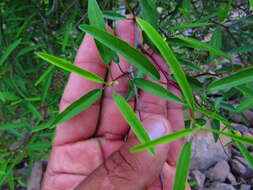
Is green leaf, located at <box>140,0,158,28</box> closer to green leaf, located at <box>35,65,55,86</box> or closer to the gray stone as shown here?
green leaf, located at <box>35,65,55,86</box>

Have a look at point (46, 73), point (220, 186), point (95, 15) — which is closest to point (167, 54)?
point (95, 15)

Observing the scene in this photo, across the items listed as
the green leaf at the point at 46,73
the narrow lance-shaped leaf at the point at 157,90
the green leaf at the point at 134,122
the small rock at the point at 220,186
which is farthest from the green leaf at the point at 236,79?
the small rock at the point at 220,186

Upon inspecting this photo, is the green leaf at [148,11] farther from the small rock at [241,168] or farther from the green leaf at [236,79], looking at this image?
the small rock at [241,168]

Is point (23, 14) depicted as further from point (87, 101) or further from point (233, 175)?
point (233, 175)

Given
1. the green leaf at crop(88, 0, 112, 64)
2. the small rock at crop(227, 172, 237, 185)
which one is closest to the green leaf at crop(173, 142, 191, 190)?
the green leaf at crop(88, 0, 112, 64)

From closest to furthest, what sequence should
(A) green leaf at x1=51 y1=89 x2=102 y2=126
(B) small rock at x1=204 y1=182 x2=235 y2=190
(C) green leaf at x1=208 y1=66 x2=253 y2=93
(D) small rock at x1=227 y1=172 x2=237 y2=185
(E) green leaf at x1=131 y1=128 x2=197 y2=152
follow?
(E) green leaf at x1=131 y1=128 x2=197 y2=152 → (C) green leaf at x1=208 y1=66 x2=253 y2=93 → (A) green leaf at x1=51 y1=89 x2=102 y2=126 → (B) small rock at x1=204 y1=182 x2=235 y2=190 → (D) small rock at x1=227 y1=172 x2=237 y2=185

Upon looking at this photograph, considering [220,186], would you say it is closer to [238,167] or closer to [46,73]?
[238,167]
